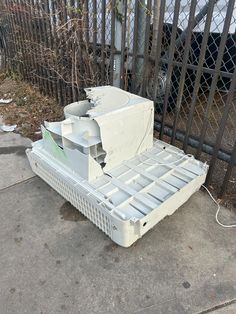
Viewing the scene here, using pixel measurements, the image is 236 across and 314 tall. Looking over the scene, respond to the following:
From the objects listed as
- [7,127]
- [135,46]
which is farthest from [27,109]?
Result: [135,46]

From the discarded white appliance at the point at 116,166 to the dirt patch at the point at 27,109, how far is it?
3.69 feet

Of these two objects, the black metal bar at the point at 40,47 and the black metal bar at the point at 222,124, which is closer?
the black metal bar at the point at 222,124

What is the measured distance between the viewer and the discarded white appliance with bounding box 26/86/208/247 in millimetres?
1740

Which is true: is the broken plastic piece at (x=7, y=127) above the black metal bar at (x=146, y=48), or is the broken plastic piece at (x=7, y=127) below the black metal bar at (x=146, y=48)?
below

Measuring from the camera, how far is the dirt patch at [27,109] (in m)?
3.30

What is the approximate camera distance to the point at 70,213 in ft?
6.89

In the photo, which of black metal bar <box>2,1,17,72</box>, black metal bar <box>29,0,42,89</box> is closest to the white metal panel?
black metal bar <box>29,0,42,89</box>

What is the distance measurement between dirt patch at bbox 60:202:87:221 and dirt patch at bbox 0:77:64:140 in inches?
47.9

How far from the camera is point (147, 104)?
206 cm

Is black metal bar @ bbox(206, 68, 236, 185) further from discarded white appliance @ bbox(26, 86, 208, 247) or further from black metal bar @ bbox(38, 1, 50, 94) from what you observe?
black metal bar @ bbox(38, 1, 50, 94)

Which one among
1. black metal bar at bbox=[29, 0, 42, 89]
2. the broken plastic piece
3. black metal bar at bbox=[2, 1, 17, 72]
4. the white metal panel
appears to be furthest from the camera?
black metal bar at bbox=[2, 1, 17, 72]

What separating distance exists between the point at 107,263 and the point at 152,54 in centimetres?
171

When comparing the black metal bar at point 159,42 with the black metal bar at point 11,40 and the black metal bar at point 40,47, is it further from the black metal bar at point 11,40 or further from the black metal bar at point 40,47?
the black metal bar at point 11,40

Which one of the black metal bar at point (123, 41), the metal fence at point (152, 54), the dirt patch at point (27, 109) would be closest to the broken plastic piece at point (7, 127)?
the dirt patch at point (27, 109)
